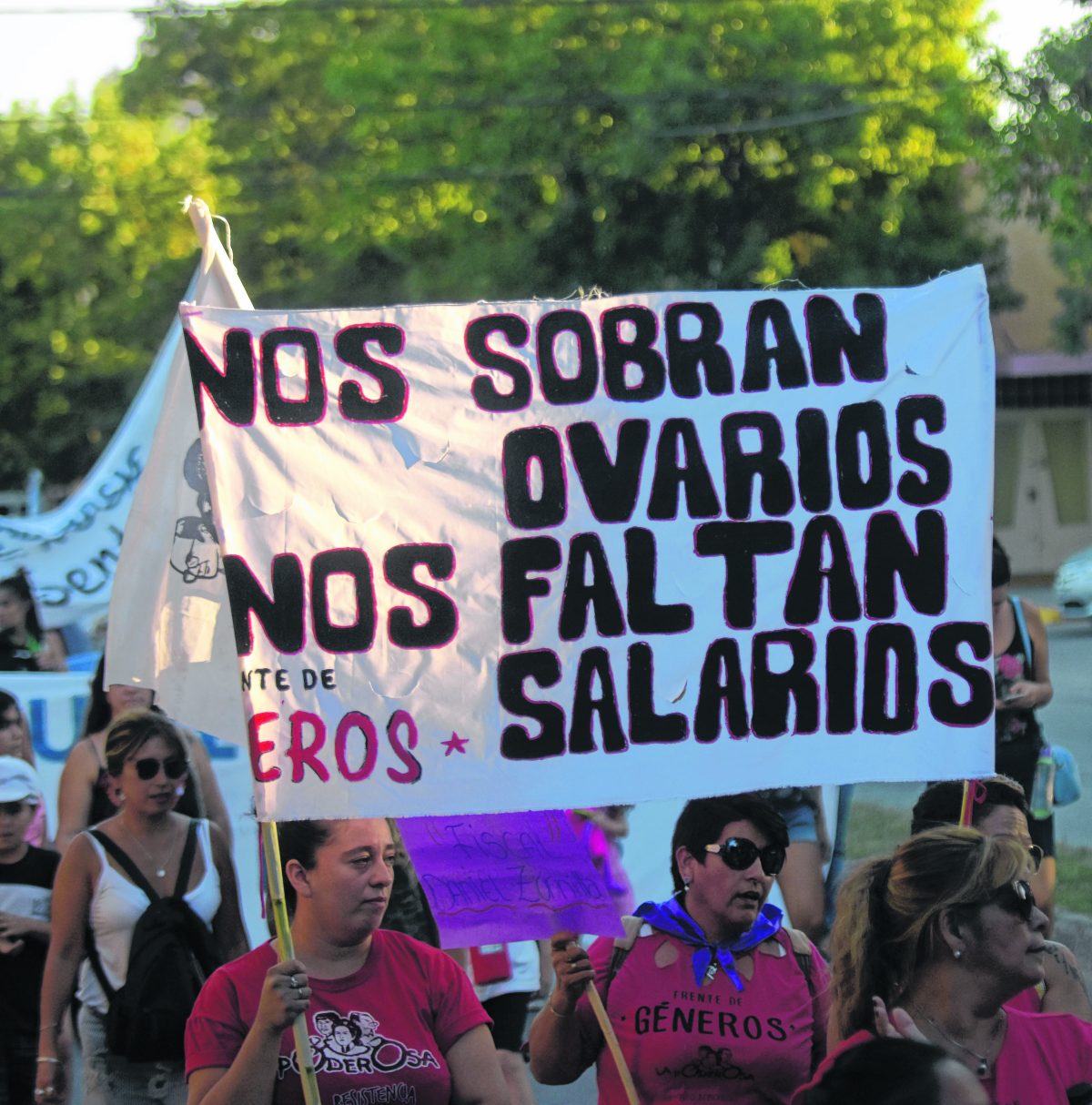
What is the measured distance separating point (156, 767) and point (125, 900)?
363 millimetres

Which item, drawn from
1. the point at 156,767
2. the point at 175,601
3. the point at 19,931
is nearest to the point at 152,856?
the point at 156,767

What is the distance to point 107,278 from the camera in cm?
4012

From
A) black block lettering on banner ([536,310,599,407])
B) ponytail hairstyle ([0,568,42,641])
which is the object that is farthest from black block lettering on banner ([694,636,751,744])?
ponytail hairstyle ([0,568,42,641])

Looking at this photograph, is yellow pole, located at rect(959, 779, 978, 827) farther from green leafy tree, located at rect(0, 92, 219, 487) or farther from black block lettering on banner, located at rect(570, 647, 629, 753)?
green leafy tree, located at rect(0, 92, 219, 487)

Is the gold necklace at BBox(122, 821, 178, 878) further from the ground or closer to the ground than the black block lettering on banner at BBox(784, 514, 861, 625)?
closer to the ground

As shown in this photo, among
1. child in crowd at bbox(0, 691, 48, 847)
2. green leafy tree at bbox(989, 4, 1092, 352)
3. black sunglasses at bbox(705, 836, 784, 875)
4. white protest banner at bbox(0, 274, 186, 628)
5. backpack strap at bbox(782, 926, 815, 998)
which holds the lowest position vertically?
backpack strap at bbox(782, 926, 815, 998)

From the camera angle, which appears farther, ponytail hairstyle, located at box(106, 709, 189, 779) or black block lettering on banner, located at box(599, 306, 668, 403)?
ponytail hairstyle, located at box(106, 709, 189, 779)

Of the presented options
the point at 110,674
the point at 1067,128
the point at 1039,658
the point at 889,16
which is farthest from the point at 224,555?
the point at 889,16

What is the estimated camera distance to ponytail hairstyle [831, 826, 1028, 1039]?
3.51 meters

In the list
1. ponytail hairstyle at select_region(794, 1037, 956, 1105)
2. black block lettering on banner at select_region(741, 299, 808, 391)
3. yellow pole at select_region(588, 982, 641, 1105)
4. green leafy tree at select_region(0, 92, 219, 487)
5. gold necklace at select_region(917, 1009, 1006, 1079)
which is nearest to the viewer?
ponytail hairstyle at select_region(794, 1037, 956, 1105)

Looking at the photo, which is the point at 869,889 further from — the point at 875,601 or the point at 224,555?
the point at 224,555

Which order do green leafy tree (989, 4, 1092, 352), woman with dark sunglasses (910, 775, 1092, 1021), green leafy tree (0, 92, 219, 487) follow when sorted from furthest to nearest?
green leafy tree (0, 92, 219, 487)
green leafy tree (989, 4, 1092, 352)
woman with dark sunglasses (910, 775, 1092, 1021)

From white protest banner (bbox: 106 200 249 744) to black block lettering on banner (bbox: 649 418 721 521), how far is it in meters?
1.10

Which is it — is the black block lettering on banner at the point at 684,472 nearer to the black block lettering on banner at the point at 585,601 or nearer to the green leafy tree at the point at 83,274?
the black block lettering on banner at the point at 585,601
